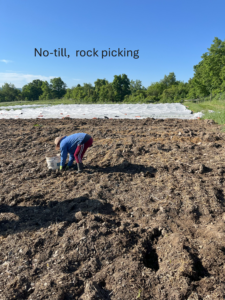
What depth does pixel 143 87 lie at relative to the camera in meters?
69.9

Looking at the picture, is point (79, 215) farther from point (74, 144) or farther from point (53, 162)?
point (53, 162)

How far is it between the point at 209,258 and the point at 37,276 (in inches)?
83.8

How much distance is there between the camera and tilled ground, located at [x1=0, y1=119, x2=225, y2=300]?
2.18 m

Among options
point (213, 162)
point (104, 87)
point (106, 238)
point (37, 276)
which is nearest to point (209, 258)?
point (106, 238)

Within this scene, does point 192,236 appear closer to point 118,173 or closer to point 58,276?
point 58,276

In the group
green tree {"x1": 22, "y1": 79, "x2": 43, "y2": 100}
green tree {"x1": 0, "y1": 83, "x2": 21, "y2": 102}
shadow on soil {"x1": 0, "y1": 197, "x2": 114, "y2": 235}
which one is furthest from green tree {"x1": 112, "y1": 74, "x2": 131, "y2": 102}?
shadow on soil {"x1": 0, "y1": 197, "x2": 114, "y2": 235}

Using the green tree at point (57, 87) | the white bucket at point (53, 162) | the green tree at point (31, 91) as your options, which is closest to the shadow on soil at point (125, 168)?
the white bucket at point (53, 162)

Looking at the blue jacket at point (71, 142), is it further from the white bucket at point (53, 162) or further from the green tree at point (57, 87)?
the green tree at point (57, 87)

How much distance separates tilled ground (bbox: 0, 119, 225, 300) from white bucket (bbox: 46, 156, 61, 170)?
0.17 metres

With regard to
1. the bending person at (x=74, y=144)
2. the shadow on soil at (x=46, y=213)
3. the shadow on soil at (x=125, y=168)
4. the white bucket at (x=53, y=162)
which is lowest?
the shadow on soil at (x=46, y=213)

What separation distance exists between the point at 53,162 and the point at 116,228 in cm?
277

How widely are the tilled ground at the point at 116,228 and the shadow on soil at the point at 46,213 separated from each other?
0.06 ft

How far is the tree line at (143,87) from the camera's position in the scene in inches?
1270

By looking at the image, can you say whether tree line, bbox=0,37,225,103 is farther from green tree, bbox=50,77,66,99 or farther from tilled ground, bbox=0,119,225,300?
tilled ground, bbox=0,119,225,300
